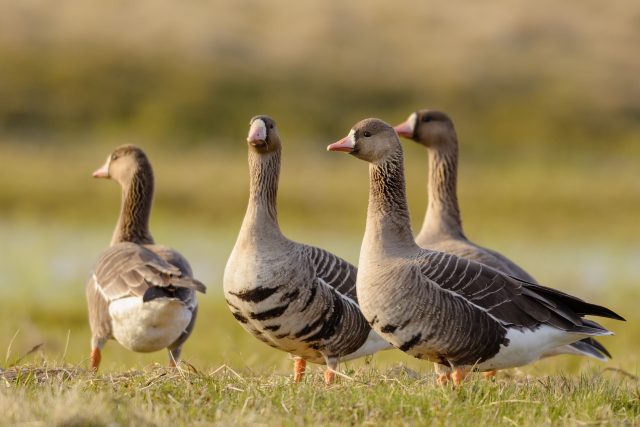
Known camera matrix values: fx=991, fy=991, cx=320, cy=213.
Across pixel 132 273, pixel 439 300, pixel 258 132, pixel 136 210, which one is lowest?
pixel 132 273

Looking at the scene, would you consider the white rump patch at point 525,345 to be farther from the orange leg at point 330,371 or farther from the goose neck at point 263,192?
the goose neck at point 263,192

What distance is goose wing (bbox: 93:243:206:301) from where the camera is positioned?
30.2ft

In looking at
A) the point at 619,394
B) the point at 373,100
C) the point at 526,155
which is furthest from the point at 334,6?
the point at 619,394

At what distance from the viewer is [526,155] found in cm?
6006

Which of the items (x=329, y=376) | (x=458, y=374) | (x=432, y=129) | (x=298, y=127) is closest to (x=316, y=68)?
(x=298, y=127)

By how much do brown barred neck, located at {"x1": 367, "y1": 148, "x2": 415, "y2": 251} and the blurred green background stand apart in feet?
9.74

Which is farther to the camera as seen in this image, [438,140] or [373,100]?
[373,100]

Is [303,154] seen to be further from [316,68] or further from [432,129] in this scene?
[432,129]

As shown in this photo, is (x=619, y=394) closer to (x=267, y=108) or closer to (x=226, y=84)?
(x=267, y=108)

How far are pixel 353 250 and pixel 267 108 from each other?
4175cm

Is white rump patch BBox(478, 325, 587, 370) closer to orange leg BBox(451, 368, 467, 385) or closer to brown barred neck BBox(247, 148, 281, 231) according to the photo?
orange leg BBox(451, 368, 467, 385)

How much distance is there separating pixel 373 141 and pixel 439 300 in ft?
4.90

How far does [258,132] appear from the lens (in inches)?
339

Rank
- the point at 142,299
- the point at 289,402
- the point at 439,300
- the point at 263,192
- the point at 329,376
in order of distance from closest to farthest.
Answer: the point at 289,402, the point at 439,300, the point at 329,376, the point at 263,192, the point at 142,299
